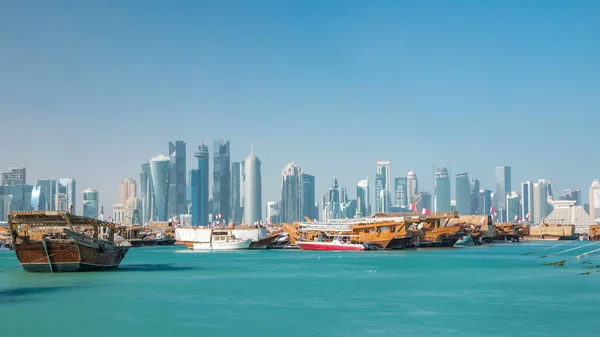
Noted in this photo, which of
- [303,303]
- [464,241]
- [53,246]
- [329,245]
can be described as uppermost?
[53,246]

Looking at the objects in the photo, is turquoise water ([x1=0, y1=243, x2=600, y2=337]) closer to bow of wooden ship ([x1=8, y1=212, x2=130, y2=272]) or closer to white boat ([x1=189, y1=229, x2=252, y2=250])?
bow of wooden ship ([x1=8, y1=212, x2=130, y2=272])

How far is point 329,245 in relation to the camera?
111562 mm

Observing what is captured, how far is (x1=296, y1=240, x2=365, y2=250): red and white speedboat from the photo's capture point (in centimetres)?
10881

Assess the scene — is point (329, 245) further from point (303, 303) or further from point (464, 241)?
point (303, 303)

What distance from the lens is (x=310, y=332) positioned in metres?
34.0

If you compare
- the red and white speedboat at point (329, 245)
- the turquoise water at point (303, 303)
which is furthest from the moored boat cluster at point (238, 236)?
the turquoise water at point (303, 303)

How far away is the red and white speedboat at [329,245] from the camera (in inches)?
4284

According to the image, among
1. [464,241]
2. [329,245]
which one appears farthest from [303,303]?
[464,241]

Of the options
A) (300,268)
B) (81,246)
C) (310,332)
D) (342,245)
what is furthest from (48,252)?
(342,245)

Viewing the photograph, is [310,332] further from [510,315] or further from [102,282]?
[102,282]

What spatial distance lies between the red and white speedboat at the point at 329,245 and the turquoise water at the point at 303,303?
40.9m

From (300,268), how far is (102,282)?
2353cm

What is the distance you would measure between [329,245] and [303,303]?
2678 inches

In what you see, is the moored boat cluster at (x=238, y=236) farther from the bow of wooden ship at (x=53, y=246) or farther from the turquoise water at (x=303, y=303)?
the turquoise water at (x=303, y=303)
